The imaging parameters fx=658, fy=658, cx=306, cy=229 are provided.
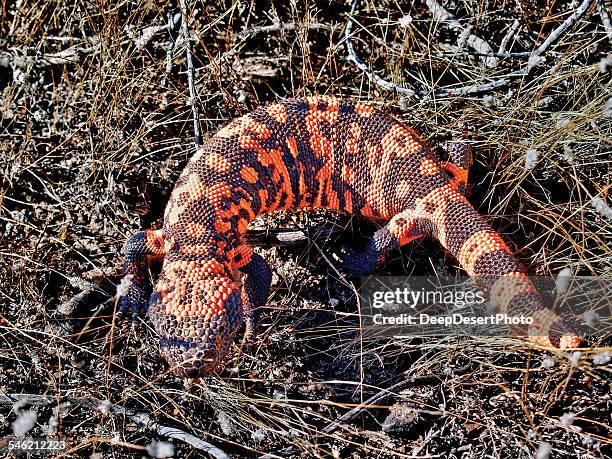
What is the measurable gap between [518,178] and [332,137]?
942 mm

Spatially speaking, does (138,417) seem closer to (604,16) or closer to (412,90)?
(412,90)

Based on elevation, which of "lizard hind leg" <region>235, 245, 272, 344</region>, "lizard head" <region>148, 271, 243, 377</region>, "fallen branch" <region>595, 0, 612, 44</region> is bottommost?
"lizard hind leg" <region>235, 245, 272, 344</region>

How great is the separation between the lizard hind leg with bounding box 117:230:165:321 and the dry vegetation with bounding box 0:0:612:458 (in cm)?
11

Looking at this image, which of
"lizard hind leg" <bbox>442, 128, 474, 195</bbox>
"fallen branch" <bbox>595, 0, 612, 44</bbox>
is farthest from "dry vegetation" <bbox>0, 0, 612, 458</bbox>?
"lizard hind leg" <bbox>442, 128, 474, 195</bbox>

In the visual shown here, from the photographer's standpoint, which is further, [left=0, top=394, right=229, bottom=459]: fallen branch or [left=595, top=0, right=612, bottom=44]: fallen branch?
[left=595, top=0, right=612, bottom=44]: fallen branch

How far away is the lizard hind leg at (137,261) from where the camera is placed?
10.5 feet

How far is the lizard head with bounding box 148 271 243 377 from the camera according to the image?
257 cm

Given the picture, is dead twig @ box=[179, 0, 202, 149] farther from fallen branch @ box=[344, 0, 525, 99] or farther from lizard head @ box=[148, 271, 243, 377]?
lizard head @ box=[148, 271, 243, 377]

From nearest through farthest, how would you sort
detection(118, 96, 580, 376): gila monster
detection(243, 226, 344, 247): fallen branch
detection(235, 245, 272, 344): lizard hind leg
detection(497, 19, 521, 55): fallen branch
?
1. detection(118, 96, 580, 376): gila monster
2. detection(235, 245, 272, 344): lizard hind leg
3. detection(243, 226, 344, 247): fallen branch
4. detection(497, 19, 521, 55): fallen branch

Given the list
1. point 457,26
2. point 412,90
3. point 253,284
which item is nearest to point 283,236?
point 253,284

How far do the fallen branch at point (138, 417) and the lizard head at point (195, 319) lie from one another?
336 mm

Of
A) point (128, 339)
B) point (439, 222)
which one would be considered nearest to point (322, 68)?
point (439, 222)

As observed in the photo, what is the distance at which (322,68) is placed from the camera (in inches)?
142

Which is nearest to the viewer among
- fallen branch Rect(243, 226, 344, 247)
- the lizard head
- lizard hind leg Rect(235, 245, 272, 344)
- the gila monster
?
the lizard head
